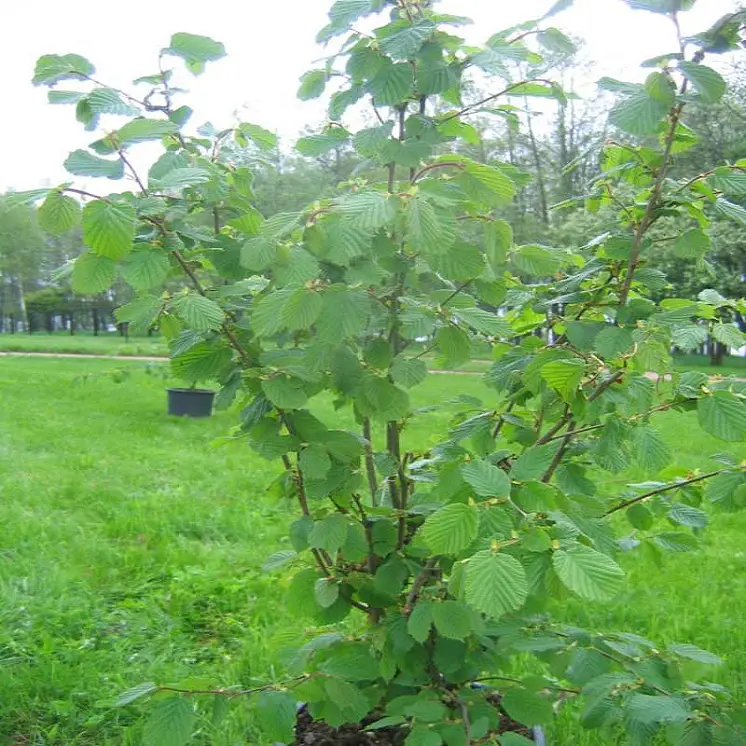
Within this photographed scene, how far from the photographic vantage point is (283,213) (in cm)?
121

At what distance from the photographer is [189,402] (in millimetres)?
7832

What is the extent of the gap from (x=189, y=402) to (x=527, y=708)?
22.4 ft

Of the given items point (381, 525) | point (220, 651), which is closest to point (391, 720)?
point (381, 525)

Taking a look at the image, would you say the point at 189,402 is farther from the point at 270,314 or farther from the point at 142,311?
the point at 270,314

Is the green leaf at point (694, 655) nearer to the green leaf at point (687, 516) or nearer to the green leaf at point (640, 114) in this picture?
the green leaf at point (687, 516)

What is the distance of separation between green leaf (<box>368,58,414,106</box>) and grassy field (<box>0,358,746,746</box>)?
0.90 metres

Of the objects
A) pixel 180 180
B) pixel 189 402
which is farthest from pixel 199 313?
pixel 189 402

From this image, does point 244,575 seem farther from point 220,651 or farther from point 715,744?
point 715,744

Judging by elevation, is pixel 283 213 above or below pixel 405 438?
above

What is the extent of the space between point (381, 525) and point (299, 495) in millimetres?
205

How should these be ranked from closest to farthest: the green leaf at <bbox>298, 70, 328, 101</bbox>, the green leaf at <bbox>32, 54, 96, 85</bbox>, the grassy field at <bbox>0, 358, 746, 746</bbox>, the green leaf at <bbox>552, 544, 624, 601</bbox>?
the green leaf at <bbox>552, 544, 624, 601</bbox>
the green leaf at <bbox>32, 54, 96, 85</bbox>
the green leaf at <bbox>298, 70, 328, 101</bbox>
the grassy field at <bbox>0, 358, 746, 746</bbox>

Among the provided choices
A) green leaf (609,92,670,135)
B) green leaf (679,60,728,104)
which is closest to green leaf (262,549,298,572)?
green leaf (609,92,670,135)

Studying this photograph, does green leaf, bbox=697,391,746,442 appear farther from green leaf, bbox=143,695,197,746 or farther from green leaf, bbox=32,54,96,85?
green leaf, bbox=32,54,96,85

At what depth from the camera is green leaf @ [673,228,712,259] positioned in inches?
58.0
